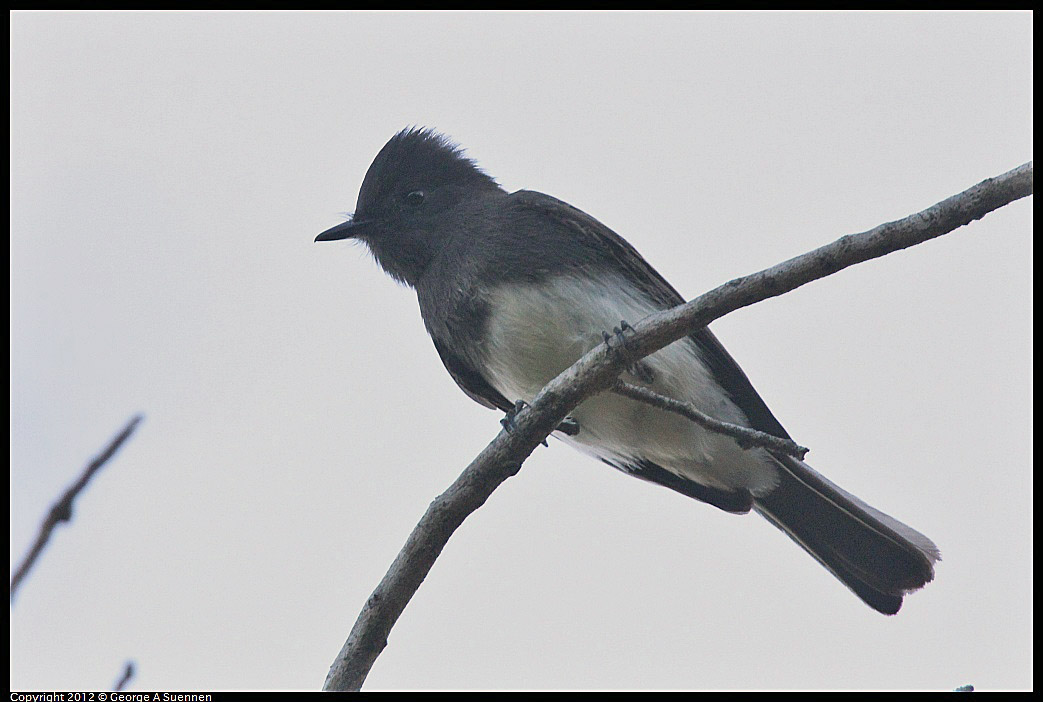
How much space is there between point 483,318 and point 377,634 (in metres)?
1.87

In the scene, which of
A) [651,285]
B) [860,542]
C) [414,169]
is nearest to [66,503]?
[651,285]

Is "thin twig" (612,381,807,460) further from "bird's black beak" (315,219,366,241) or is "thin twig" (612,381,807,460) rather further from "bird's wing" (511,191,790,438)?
"bird's black beak" (315,219,366,241)

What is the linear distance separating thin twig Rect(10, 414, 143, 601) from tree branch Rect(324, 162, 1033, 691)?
192cm

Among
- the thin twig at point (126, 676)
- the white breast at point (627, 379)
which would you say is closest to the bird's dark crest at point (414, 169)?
the white breast at point (627, 379)

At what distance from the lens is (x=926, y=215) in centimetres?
338

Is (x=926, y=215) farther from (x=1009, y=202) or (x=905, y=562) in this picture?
(x=905, y=562)

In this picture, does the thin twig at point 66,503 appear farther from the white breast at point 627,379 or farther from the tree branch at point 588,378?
the white breast at point 627,379

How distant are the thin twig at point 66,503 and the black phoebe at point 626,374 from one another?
3.35 meters

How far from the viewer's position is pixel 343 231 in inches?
232

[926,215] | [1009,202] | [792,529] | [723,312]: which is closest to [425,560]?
[723,312]

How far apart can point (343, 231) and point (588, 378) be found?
2662 mm

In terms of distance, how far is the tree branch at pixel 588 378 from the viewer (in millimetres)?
3330

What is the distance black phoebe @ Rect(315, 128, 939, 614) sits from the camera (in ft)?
15.7

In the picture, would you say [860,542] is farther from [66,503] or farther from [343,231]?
[66,503]
